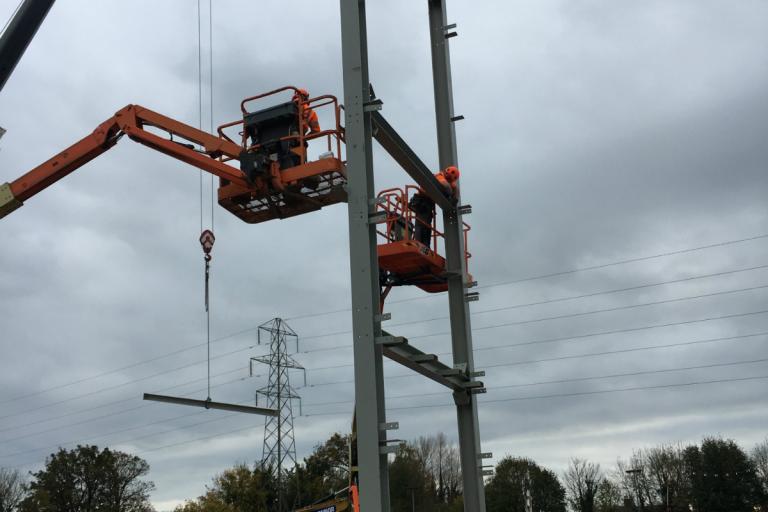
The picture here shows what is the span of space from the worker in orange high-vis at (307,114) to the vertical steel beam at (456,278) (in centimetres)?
214

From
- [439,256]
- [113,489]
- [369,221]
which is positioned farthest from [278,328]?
[369,221]

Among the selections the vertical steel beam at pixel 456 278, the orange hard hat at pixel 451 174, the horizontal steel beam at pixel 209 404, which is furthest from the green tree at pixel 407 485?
the orange hard hat at pixel 451 174

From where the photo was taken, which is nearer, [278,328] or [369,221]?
[369,221]

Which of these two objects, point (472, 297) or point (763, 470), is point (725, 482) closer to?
point (763, 470)

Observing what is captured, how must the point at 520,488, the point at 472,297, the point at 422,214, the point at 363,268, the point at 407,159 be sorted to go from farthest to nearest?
the point at 520,488, the point at 422,214, the point at 472,297, the point at 407,159, the point at 363,268

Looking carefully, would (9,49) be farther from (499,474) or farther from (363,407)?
(499,474)

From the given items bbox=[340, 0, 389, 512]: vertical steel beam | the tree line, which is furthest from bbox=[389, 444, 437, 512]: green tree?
bbox=[340, 0, 389, 512]: vertical steel beam

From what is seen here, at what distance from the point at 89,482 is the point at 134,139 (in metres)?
62.1

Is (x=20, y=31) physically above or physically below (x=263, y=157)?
above

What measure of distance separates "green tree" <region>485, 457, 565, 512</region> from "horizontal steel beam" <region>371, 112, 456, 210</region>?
59.0 meters

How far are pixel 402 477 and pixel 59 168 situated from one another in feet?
147

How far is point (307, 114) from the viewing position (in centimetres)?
1352

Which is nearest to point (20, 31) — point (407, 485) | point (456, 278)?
point (456, 278)

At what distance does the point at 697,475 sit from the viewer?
222 ft
